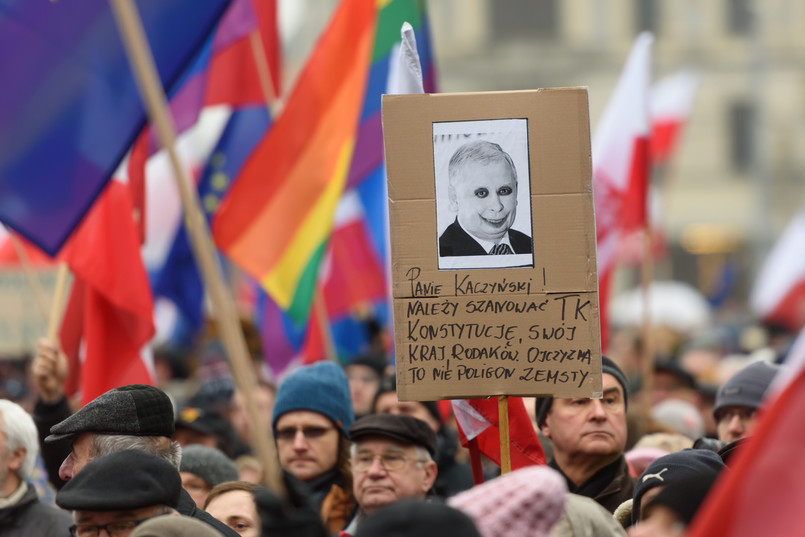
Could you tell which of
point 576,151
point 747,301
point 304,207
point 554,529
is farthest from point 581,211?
point 747,301

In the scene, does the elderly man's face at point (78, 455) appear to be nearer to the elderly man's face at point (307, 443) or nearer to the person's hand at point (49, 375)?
the elderly man's face at point (307, 443)

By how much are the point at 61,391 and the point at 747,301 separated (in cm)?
4374

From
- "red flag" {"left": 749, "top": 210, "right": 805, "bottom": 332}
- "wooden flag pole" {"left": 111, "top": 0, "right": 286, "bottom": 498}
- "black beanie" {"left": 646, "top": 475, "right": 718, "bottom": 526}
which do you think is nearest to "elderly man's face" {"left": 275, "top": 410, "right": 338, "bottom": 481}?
"wooden flag pole" {"left": 111, "top": 0, "right": 286, "bottom": 498}

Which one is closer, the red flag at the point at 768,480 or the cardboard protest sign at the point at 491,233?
the red flag at the point at 768,480

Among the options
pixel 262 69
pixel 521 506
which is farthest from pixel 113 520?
pixel 262 69

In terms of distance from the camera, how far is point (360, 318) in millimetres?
13094

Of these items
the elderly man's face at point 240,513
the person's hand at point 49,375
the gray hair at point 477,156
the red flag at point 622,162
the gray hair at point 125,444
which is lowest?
the elderly man's face at point 240,513

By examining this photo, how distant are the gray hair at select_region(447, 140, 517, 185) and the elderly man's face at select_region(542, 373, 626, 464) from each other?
1.36m

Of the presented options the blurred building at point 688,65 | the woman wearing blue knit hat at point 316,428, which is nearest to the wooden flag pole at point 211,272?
the woman wearing blue knit hat at point 316,428

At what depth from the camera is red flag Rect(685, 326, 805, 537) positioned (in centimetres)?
288

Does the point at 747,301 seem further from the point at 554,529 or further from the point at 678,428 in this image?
the point at 554,529

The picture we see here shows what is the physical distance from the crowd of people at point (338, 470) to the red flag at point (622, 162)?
5.99 ft

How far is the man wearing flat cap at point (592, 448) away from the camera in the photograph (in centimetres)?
521

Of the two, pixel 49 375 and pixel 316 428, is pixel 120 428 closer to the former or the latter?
pixel 316 428
